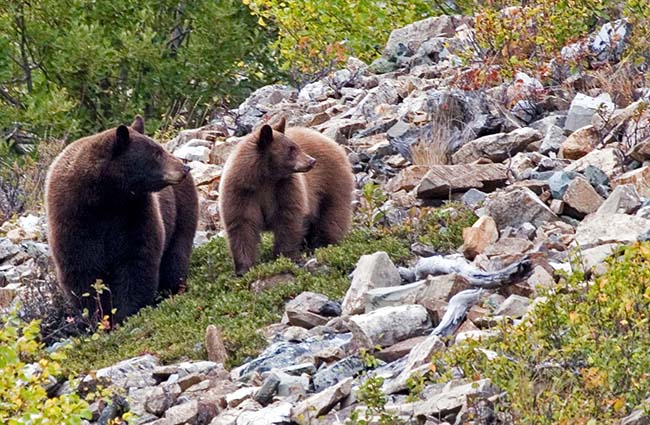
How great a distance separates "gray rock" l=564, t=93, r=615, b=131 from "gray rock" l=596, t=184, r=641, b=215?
7.41 ft

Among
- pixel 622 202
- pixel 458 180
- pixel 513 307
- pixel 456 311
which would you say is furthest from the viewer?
pixel 458 180

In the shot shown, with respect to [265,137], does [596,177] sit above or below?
below

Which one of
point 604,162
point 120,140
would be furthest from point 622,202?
point 120,140

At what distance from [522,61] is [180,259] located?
4.55 meters

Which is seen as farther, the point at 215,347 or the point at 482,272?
the point at 482,272

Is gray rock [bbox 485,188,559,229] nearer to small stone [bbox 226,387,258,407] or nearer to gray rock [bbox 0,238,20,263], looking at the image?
small stone [bbox 226,387,258,407]

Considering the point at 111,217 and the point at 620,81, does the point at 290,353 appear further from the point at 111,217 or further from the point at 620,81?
the point at 620,81

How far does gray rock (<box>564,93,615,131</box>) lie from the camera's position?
12648mm

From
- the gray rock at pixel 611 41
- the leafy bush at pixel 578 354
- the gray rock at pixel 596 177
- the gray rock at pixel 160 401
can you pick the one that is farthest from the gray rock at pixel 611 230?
the gray rock at pixel 611 41

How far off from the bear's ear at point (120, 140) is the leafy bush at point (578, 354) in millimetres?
4581

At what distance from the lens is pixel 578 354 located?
21.5 ft

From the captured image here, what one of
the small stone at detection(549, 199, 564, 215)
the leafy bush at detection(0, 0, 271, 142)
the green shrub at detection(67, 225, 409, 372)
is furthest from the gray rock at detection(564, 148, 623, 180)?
the leafy bush at detection(0, 0, 271, 142)

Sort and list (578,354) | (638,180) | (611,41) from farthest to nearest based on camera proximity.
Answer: (611,41) → (638,180) → (578,354)

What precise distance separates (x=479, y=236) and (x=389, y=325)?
2.09m
